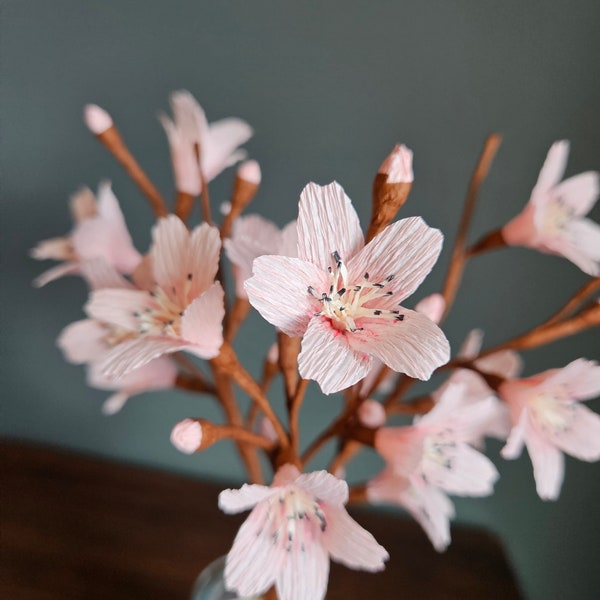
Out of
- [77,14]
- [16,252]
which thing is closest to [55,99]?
[77,14]

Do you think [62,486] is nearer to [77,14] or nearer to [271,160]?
[271,160]

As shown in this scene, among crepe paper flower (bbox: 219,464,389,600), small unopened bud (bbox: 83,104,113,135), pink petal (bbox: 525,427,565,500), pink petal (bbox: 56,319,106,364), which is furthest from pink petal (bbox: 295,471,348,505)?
small unopened bud (bbox: 83,104,113,135)

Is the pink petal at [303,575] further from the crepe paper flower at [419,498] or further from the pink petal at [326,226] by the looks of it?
the pink petal at [326,226]

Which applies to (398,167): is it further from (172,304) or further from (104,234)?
(104,234)

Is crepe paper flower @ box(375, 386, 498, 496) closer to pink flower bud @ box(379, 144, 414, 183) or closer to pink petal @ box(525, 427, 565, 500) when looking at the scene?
pink petal @ box(525, 427, 565, 500)

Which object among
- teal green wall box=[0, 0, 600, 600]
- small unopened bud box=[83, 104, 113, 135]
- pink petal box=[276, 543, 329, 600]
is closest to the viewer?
pink petal box=[276, 543, 329, 600]

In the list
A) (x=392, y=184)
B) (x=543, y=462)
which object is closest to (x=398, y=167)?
(x=392, y=184)
